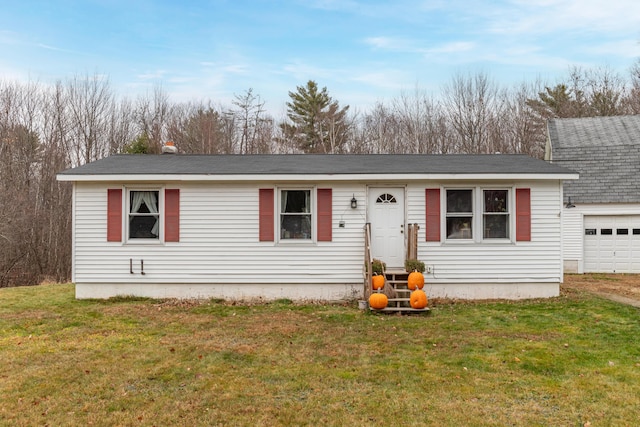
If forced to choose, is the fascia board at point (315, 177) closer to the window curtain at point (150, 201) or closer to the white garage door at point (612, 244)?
the window curtain at point (150, 201)

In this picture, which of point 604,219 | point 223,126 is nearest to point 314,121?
point 223,126

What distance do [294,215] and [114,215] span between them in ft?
12.4

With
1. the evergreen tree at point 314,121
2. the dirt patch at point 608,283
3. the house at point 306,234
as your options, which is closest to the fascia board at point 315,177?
the house at point 306,234

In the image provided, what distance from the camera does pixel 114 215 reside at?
28.0 ft

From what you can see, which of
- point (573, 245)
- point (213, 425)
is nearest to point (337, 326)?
point (213, 425)

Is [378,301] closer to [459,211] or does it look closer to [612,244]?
[459,211]

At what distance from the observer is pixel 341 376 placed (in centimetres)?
441

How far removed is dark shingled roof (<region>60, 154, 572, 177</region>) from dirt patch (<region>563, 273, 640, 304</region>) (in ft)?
11.2

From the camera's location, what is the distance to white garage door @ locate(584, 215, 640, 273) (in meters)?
12.7

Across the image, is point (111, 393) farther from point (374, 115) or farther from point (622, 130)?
point (374, 115)

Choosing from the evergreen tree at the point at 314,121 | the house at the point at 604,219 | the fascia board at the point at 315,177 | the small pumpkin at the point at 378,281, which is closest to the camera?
the small pumpkin at the point at 378,281

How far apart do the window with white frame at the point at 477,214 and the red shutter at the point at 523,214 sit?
17 centimetres

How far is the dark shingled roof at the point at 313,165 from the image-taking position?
27.5ft

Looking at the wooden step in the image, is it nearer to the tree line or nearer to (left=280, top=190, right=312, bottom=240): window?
(left=280, top=190, right=312, bottom=240): window
